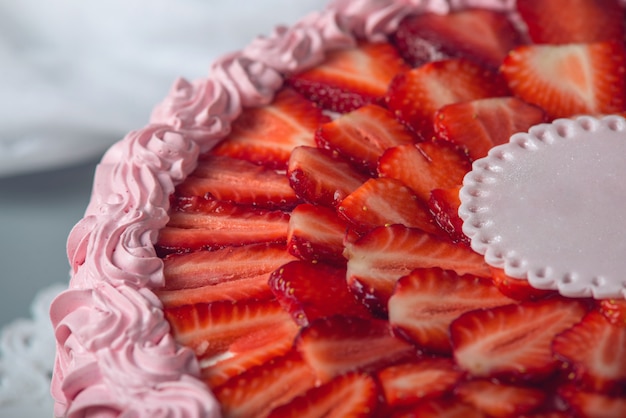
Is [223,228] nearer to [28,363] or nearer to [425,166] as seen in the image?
[425,166]

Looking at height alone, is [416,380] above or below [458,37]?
below

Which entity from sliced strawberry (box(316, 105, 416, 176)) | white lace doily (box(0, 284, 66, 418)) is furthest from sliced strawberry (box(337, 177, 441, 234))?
white lace doily (box(0, 284, 66, 418))

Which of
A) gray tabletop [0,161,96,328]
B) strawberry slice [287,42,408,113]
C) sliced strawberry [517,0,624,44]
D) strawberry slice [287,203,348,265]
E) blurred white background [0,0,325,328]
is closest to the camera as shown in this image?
strawberry slice [287,203,348,265]

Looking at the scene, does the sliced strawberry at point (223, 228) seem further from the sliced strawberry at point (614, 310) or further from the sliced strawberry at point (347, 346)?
the sliced strawberry at point (614, 310)

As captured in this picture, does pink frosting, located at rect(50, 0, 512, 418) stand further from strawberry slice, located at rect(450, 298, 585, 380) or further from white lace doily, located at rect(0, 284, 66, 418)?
white lace doily, located at rect(0, 284, 66, 418)

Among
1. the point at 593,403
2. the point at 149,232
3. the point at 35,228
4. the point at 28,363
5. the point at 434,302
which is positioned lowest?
the point at 28,363

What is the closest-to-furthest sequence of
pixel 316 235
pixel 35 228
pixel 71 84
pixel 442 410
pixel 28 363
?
pixel 442 410, pixel 316 235, pixel 28 363, pixel 35 228, pixel 71 84

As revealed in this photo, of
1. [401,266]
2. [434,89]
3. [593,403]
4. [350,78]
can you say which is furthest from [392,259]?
[350,78]
